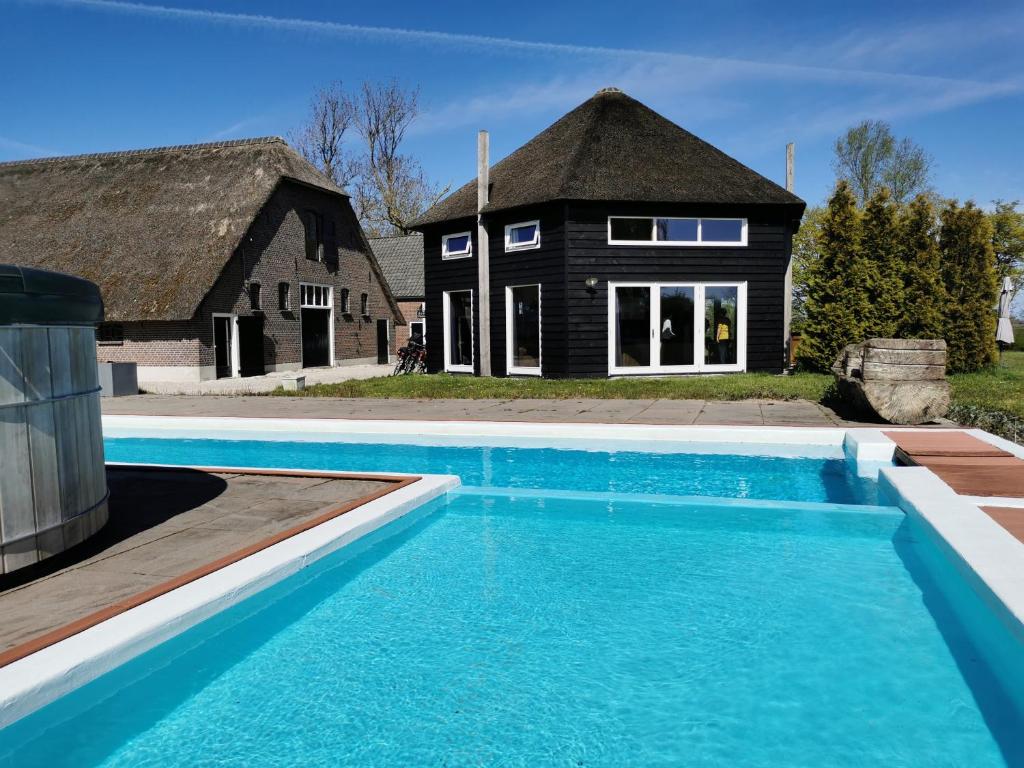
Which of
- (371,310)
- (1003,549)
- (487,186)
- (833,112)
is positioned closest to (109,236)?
(371,310)

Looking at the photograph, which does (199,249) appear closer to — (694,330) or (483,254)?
(483,254)

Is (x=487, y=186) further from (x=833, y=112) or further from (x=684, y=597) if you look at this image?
(x=833, y=112)

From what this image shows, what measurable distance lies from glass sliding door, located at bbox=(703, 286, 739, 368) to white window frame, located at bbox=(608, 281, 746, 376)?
44 millimetres

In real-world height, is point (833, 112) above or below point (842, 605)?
above

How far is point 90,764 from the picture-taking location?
2.58 metres

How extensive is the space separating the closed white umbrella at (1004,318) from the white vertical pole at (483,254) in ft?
38.7

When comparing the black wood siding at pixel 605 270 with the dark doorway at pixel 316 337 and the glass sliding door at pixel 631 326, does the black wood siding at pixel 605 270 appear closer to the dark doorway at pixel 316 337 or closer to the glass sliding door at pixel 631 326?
the glass sliding door at pixel 631 326

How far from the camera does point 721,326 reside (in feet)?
55.0

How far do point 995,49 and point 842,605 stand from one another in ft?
78.0

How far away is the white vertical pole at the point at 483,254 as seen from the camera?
17.6m

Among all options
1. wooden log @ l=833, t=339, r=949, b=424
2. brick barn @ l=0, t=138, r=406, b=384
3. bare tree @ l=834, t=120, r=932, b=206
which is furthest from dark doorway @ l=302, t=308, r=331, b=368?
bare tree @ l=834, t=120, r=932, b=206

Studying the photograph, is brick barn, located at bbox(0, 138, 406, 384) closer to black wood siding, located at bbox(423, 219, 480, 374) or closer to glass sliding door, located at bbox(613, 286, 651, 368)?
black wood siding, located at bbox(423, 219, 480, 374)

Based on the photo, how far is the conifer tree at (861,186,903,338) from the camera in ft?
53.8

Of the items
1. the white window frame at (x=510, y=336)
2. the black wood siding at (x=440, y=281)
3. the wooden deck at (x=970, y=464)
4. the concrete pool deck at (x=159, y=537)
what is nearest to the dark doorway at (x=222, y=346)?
the black wood siding at (x=440, y=281)
